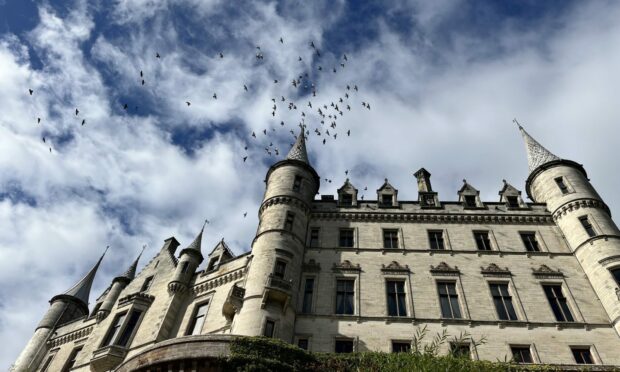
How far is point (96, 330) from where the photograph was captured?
33031 millimetres

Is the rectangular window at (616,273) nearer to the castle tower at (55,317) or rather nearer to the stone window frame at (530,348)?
the stone window frame at (530,348)

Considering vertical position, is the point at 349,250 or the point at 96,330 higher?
the point at 349,250

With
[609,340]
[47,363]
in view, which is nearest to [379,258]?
[609,340]

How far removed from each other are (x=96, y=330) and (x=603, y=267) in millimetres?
33598

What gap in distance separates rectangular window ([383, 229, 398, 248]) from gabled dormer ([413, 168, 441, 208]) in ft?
11.1

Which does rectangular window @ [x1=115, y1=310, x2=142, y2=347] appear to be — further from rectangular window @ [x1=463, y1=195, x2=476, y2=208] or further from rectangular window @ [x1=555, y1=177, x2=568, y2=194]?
rectangular window @ [x1=555, y1=177, x2=568, y2=194]

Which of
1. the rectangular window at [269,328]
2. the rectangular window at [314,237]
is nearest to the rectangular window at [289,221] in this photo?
the rectangular window at [314,237]

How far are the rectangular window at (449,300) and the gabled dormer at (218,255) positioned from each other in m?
14.7

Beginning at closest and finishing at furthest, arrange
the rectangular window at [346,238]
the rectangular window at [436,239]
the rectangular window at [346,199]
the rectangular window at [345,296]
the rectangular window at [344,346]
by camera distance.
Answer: the rectangular window at [344,346]
the rectangular window at [345,296]
the rectangular window at [436,239]
the rectangular window at [346,238]
the rectangular window at [346,199]

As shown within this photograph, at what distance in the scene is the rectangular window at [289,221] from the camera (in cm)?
2925

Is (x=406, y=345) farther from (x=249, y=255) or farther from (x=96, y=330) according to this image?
(x=96, y=330)

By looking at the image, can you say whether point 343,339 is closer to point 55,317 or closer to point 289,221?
point 289,221

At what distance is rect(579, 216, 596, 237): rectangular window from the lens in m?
27.7

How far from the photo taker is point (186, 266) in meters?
32.0
